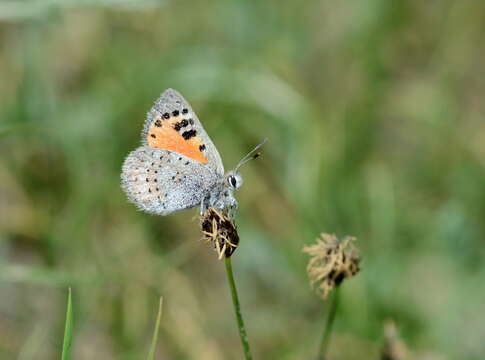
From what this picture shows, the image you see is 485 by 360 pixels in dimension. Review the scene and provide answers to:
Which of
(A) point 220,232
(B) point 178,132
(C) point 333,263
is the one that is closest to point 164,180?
(B) point 178,132

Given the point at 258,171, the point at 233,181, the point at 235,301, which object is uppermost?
the point at 258,171

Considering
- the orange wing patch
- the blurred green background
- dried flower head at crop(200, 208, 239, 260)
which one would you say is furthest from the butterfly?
the blurred green background

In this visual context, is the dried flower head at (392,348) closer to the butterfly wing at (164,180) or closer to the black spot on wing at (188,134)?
the butterfly wing at (164,180)

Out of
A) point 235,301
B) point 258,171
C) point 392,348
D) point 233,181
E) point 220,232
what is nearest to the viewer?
point 235,301

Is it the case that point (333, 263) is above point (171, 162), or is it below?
below

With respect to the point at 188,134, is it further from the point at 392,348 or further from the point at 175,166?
the point at 392,348

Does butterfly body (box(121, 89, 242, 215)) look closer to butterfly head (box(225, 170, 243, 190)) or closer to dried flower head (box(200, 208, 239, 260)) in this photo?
butterfly head (box(225, 170, 243, 190))
